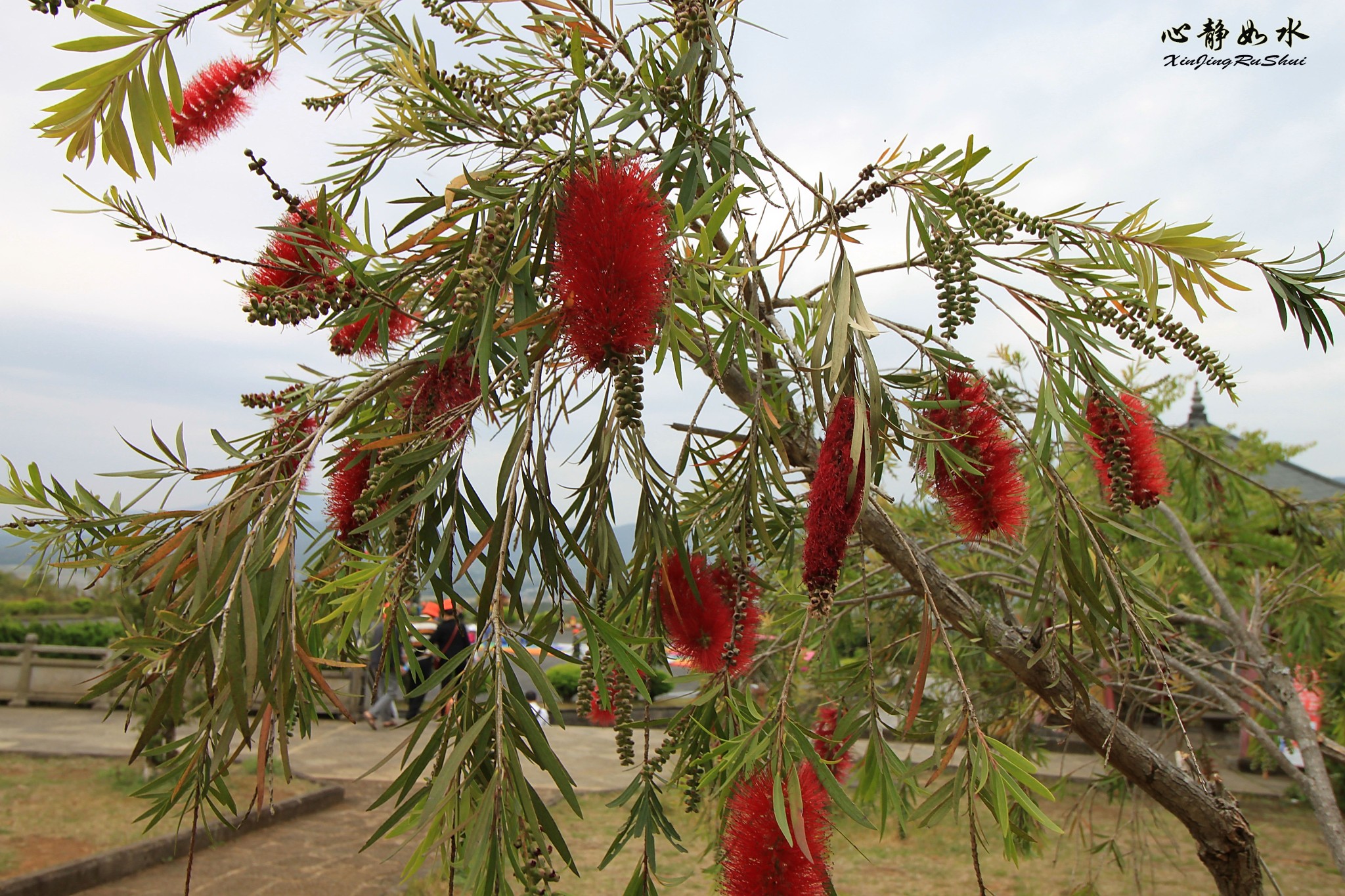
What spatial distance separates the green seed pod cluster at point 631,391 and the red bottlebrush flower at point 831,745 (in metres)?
0.43

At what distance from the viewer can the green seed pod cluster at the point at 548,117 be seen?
0.78 meters

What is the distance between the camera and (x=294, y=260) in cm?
87

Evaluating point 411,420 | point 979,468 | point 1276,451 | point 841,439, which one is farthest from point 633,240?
point 1276,451

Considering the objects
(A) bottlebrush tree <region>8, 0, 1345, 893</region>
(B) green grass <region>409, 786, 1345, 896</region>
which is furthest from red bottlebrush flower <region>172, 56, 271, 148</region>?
(B) green grass <region>409, 786, 1345, 896</region>

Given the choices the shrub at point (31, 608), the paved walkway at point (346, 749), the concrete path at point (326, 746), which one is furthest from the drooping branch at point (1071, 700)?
the shrub at point (31, 608)

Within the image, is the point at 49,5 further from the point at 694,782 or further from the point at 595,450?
the point at 694,782

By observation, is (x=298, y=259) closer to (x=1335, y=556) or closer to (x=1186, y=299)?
(x=1186, y=299)

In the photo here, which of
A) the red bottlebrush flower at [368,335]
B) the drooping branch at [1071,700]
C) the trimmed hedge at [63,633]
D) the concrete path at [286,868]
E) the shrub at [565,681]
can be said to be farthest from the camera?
the shrub at [565,681]

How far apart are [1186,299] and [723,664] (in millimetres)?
665

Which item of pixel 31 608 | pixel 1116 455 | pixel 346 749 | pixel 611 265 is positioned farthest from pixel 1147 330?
pixel 31 608

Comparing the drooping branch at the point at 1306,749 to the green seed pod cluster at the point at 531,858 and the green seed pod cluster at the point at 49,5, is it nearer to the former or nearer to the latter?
the green seed pod cluster at the point at 531,858

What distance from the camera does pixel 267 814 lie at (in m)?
3.62

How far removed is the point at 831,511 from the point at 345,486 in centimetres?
54

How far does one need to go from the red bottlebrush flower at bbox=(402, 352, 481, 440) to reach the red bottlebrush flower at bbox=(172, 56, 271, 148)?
454 millimetres
